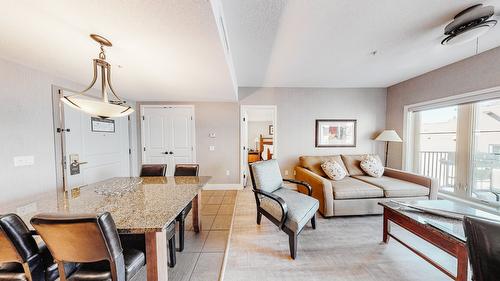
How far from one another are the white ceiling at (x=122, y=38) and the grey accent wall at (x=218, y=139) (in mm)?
1445

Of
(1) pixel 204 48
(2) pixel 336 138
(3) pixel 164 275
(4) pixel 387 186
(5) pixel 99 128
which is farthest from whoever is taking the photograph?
(2) pixel 336 138

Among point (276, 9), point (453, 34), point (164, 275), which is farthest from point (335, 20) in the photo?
point (164, 275)

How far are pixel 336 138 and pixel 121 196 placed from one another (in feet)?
13.2

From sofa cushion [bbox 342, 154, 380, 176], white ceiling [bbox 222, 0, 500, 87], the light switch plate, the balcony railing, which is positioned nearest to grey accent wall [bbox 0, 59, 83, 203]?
the light switch plate

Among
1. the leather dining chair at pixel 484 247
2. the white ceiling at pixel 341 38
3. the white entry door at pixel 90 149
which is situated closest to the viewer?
the leather dining chair at pixel 484 247

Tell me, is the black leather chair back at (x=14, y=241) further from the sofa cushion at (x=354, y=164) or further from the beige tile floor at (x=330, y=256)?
the sofa cushion at (x=354, y=164)

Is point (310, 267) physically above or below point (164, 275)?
below

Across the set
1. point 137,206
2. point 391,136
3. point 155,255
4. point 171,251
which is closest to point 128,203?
point 137,206

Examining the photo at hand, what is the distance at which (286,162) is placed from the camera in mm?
4047

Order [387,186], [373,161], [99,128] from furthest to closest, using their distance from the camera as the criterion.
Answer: [373,161], [99,128], [387,186]

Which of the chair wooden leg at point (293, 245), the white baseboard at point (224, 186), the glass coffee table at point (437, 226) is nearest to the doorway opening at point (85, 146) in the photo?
the white baseboard at point (224, 186)

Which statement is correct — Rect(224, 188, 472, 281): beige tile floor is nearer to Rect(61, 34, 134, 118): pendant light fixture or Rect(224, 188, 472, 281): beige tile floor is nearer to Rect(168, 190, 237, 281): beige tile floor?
Rect(168, 190, 237, 281): beige tile floor

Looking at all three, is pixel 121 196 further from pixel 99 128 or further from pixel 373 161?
pixel 373 161

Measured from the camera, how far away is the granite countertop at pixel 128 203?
3.56 feet
